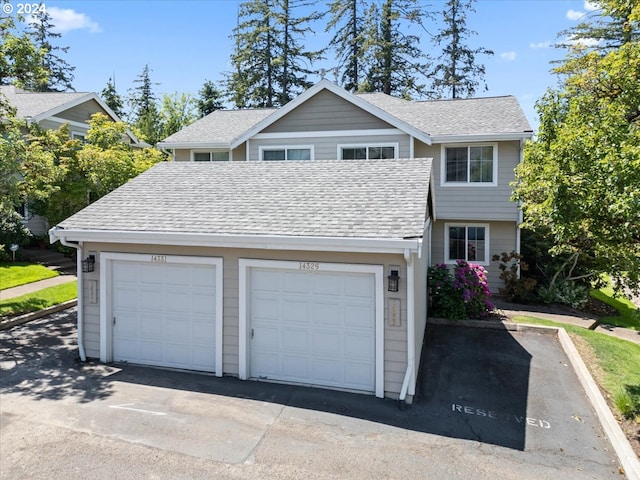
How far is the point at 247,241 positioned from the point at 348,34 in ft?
106

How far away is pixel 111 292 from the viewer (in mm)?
9188

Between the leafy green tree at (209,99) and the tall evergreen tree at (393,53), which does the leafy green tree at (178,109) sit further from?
the tall evergreen tree at (393,53)

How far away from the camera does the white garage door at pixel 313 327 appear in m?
7.90

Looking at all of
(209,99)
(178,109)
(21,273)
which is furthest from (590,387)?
(178,109)

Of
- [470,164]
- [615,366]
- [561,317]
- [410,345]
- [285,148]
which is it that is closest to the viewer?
[410,345]

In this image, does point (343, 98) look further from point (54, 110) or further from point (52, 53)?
point (52, 53)

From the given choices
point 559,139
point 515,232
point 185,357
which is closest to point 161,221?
point 185,357

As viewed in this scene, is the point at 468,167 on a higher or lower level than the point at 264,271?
higher

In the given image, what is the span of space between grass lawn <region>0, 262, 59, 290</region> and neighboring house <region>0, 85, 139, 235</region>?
3900 mm

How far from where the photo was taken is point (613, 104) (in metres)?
7.55

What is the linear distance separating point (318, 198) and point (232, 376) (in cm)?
404

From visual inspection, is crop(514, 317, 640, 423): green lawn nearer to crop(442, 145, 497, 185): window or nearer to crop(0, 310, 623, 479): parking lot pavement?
crop(0, 310, 623, 479): parking lot pavement

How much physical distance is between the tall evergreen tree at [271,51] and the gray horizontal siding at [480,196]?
75.6 ft

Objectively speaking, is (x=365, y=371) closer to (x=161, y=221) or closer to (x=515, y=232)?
(x=161, y=221)
